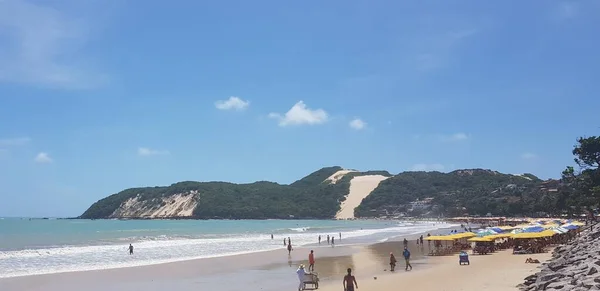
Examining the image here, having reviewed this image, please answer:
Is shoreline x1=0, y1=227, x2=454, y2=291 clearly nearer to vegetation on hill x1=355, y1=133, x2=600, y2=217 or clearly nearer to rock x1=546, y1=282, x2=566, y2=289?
rock x1=546, y1=282, x2=566, y2=289

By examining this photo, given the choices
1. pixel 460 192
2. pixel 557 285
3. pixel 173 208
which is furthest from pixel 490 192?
pixel 557 285

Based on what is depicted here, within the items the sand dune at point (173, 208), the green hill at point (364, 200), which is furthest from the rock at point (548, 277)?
the sand dune at point (173, 208)

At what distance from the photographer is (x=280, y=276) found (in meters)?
24.6

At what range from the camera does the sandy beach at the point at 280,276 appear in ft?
65.8

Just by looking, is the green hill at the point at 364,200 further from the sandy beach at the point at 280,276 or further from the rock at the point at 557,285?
the rock at the point at 557,285

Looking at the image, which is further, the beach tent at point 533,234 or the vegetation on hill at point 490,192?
the vegetation on hill at point 490,192

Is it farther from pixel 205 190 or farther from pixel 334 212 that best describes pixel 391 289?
pixel 205 190

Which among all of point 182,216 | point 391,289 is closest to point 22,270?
point 391,289

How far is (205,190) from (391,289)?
18520 cm

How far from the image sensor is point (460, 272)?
23.2 metres

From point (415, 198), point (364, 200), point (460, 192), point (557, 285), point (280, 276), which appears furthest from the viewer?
point (364, 200)

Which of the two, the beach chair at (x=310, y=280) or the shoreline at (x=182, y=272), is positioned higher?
the beach chair at (x=310, y=280)

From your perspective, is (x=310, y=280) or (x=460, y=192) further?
(x=460, y=192)

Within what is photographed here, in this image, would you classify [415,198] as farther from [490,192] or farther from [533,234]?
[533,234]
